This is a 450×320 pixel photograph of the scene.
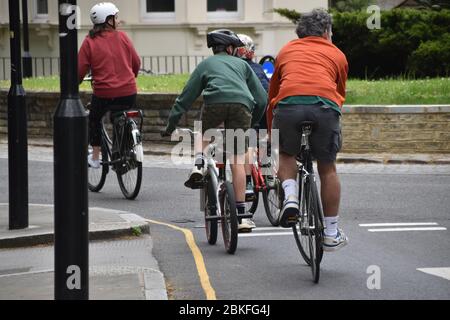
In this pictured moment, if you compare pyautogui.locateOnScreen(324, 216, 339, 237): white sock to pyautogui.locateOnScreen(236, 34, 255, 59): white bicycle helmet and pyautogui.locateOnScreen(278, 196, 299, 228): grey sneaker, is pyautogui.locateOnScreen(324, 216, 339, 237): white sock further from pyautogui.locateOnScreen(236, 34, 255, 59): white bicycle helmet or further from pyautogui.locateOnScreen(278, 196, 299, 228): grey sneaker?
pyautogui.locateOnScreen(236, 34, 255, 59): white bicycle helmet

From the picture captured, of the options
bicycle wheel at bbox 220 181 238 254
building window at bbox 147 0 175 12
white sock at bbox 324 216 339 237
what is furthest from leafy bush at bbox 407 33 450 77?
white sock at bbox 324 216 339 237

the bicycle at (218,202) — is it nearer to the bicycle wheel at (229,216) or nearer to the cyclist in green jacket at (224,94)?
the bicycle wheel at (229,216)

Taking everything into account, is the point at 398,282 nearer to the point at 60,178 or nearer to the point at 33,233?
the point at 60,178

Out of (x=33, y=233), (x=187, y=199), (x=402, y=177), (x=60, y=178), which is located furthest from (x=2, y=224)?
(x=402, y=177)

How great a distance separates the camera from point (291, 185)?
8258 mm

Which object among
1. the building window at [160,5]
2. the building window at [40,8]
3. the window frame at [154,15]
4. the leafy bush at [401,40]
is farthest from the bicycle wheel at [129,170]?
the building window at [40,8]

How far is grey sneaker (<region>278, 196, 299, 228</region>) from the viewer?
810 cm

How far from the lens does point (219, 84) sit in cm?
935

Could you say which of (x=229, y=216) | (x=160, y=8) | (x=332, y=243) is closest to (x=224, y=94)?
(x=229, y=216)

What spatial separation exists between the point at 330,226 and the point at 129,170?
484cm

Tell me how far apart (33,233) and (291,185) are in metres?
2.67

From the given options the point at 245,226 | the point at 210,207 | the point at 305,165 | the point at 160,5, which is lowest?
the point at 245,226

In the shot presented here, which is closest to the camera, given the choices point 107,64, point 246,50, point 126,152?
point 246,50

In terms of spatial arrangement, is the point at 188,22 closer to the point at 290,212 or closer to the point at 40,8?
the point at 40,8
